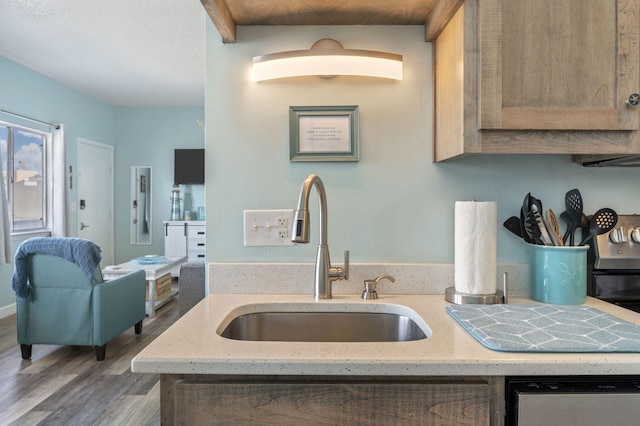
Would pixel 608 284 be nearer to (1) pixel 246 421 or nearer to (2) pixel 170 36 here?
(1) pixel 246 421

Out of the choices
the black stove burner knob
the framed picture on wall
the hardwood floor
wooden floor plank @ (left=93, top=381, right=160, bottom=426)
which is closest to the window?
the hardwood floor

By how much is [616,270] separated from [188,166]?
5.78m

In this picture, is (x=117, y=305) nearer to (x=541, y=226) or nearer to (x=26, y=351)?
(x=26, y=351)

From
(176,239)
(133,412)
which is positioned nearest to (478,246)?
(133,412)

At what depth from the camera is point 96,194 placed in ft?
19.8

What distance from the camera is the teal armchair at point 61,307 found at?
2.98 meters

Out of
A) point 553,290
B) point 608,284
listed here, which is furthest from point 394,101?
point 608,284

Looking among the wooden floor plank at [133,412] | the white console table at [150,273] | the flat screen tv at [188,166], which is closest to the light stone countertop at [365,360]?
the wooden floor plank at [133,412]

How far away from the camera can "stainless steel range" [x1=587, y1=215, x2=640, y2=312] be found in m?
1.29

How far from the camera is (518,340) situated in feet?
2.86

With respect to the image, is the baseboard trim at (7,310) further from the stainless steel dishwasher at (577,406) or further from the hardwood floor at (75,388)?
the stainless steel dishwasher at (577,406)

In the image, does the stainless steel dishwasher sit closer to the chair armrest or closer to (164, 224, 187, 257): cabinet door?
the chair armrest

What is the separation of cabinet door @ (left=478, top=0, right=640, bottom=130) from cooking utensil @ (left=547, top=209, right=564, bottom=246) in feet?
1.04

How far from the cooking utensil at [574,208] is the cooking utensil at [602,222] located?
0.13ft
